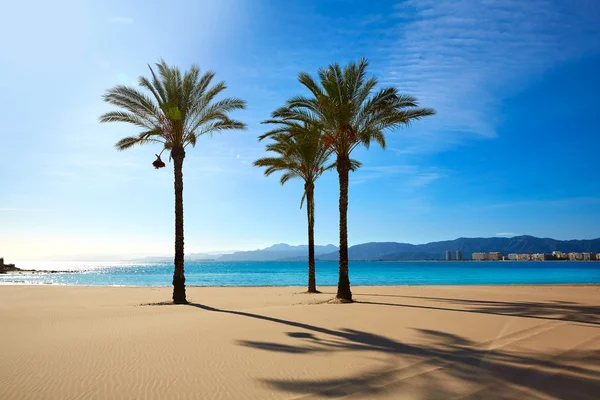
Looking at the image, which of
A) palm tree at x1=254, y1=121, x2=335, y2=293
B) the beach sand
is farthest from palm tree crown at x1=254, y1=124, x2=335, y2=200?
the beach sand

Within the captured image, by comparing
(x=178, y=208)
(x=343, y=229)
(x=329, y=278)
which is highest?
(x=178, y=208)

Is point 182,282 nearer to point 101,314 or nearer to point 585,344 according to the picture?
point 101,314

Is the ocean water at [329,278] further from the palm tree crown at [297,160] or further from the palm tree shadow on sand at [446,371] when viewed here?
the palm tree shadow on sand at [446,371]

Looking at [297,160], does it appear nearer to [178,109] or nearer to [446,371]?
[178,109]

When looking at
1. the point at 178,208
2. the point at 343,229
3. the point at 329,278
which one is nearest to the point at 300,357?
the point at 343,229

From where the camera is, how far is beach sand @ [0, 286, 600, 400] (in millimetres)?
5219

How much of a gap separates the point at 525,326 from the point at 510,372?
16.1ft

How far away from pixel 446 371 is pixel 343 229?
11.7m

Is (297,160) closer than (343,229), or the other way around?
(343,229)

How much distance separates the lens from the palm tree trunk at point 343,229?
1712 cm

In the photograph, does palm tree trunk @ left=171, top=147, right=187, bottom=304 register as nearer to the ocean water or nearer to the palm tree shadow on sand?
the palm tree shadow on sand

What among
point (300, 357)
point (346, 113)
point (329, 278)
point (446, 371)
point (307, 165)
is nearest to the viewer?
point (446, 371)

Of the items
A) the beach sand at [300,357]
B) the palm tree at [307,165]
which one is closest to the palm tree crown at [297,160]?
the palm tree at [307,165]

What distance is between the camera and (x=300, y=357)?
6.87 meters
